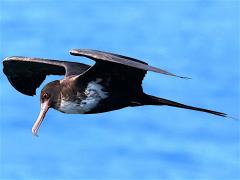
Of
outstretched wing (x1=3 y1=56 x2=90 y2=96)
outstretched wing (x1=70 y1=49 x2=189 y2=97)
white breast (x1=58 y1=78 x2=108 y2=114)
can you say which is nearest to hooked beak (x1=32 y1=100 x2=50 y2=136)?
white breast (x1=58 y1=78 x2=108 y2=114)

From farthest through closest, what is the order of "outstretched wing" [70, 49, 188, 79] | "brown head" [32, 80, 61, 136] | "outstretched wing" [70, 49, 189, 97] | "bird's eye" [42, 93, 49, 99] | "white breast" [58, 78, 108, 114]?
"bird's eye" [42, 93, 49, 99], "brown head" [32, 80, 61, 136], "white breast" [58, 78, 108, 114], "outstretched wing" [70, 49, 189, 97], "outstretched wing" [70, 49, 188, 79]

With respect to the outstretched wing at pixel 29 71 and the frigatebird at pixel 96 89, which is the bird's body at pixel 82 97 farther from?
the outstretched wing at pixel 29 71

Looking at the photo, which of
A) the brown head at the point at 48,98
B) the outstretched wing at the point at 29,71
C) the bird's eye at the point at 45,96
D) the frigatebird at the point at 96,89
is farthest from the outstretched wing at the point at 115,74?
the outstretched wing at the point at 29,71

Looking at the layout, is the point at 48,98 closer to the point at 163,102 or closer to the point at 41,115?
the point at 41,115

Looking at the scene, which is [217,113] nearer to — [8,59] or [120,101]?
[120,101]

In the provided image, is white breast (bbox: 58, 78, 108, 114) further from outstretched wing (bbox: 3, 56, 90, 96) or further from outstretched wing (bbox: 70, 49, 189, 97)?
outstretched wing (bbox: 3, 56, 90, 96)

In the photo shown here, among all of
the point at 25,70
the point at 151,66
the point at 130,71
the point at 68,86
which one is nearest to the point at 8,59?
the point at 25,70
